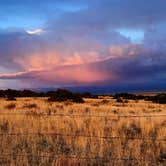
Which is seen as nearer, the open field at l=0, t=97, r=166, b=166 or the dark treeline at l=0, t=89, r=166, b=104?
the open field at l=0, t=97, r=166, b=166

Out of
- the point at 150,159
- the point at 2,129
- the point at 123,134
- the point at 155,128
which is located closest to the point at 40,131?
the point at 2,129

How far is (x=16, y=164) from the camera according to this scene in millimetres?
10078

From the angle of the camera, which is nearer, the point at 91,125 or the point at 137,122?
the point at 91,125

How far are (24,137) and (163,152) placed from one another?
4545mm

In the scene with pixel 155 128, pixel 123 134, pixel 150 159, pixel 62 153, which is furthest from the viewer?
pixel 155 128

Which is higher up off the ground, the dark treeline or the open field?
the dark treeline

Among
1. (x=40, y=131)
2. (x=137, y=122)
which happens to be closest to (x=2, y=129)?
(x=40, y=131)

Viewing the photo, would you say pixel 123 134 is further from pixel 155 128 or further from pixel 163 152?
pixel 163 152

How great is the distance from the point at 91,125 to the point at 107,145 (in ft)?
14.4

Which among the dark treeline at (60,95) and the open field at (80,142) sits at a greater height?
the dark treeline at (60,95)

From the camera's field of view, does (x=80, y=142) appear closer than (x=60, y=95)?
Yes

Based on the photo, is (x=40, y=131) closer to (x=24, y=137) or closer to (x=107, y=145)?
Answer: (x=24, y=137)

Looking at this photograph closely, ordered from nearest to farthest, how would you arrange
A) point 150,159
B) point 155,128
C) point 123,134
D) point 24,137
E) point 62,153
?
point 150,159
point 62,153
point 24,137
point 123,134
point 155,128

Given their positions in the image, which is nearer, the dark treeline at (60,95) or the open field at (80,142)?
the open field at (80,142)
